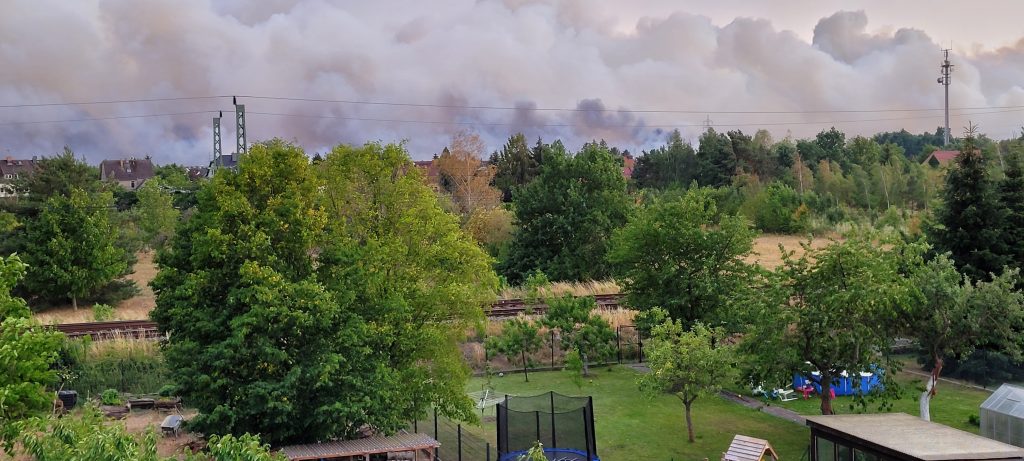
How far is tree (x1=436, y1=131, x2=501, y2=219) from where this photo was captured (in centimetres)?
7294

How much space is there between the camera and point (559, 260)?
162 ft

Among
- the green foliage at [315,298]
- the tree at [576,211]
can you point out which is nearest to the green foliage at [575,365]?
the green foliage at [315,298]

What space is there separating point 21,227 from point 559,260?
2911 centimetres

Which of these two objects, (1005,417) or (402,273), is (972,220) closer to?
(1005,417)

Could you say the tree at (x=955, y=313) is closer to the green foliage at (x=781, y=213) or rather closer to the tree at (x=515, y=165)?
→ the green foliage at (x=781, y=213)

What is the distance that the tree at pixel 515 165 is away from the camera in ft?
308

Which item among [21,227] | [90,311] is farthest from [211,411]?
[21,227]

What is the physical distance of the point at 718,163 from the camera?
319ft

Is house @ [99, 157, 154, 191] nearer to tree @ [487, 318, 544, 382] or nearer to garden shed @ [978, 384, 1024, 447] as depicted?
tree @ [487, 318, 544, 382]

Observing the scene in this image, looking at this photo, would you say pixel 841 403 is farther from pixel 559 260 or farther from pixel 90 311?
pixel 90 311

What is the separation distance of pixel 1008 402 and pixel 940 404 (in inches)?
217

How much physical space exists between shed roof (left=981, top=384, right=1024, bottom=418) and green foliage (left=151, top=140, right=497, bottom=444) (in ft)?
41.9

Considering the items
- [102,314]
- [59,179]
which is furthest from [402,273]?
[59,179]

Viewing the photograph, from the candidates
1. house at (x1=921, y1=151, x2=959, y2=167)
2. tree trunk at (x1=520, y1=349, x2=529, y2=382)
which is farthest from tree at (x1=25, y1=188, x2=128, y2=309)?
house at (x1=921, y1=151, x2=959, y2=167)
